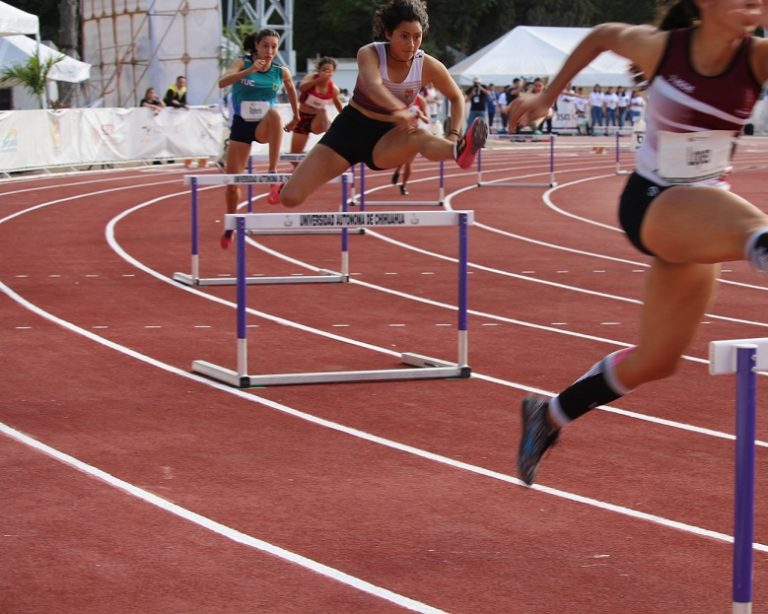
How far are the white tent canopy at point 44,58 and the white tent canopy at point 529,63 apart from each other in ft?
→ 49.8

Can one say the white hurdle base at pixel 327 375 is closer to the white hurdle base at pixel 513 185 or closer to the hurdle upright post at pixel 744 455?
the hurdle upright post at pixel 744 455

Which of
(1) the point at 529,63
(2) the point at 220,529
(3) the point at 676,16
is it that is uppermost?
(1) the point at 529,63

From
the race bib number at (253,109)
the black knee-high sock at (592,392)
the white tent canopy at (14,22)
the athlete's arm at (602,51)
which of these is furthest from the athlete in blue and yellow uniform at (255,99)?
the white tent canopy at (14,22)

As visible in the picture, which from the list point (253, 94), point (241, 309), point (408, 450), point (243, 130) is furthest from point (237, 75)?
point (408, 450)

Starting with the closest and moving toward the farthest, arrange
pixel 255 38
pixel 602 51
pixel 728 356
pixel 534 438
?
1. pixel 728 356
2. pixel 602 51
3. pixel 534 438
4. pixel 255 38

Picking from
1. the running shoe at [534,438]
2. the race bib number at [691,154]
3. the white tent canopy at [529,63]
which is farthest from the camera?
the white tent canopy at [529,63]

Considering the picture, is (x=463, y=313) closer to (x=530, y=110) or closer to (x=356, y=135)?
(x=356, y=135)

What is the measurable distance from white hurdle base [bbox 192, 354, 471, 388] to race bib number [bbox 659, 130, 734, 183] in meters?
3.68

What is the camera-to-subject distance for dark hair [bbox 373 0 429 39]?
700cm

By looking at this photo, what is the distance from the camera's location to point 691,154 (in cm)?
369

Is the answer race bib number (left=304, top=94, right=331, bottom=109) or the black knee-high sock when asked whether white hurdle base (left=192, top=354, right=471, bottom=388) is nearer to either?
the black knee-high sock

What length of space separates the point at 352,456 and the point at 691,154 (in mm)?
2416

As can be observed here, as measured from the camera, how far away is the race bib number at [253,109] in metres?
10.8

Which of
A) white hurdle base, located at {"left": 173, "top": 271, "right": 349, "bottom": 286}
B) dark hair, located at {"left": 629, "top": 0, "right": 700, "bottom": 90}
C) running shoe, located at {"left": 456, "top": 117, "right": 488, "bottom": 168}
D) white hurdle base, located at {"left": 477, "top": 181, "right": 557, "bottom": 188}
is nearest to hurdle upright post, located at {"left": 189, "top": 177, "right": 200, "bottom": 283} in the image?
white hurdle base, located at {"left": 173, "top": 271, "right": 349, "bottom": 286}
